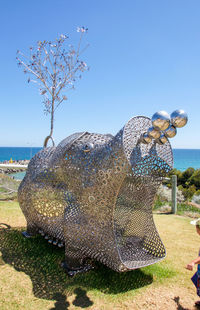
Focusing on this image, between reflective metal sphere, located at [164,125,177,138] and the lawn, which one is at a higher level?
reflective metal sphere, located at [164,125,177,138]

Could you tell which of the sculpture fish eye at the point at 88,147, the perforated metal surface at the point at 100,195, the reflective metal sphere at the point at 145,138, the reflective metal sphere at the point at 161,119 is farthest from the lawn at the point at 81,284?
the reflective metal sphere at the point at 161,119

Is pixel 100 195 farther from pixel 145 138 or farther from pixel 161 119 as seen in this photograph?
pixel 161 119

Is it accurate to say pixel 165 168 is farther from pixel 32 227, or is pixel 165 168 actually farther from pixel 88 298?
pixel 32 227

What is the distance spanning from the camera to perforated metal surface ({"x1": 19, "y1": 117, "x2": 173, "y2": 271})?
291 centimetres

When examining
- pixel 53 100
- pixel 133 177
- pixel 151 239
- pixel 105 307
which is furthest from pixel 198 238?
pixel 53 100

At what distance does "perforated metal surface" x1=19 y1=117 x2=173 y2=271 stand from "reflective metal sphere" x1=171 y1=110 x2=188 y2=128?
56cm

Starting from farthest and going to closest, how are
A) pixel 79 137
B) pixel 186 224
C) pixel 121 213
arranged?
pixel 186 224
pixel 121 213
pixel 79 137

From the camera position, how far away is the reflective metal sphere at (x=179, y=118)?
2.42m

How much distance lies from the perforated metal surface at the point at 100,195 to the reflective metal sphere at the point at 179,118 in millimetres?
565

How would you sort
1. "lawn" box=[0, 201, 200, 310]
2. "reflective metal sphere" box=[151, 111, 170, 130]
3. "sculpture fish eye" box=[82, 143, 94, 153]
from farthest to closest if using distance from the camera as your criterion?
"sculpture fish eye" box=[82, 143, 94, 153] < "lawn" box=[0, 201, 200, 310] < "reflective metal sphere" box=[151, 111, 170, 130]

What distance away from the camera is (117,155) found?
279 cm

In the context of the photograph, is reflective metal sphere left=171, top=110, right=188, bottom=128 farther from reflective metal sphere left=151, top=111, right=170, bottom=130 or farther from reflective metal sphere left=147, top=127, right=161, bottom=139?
reflective metal sphere left=147, top=127, right=161, bottom=139

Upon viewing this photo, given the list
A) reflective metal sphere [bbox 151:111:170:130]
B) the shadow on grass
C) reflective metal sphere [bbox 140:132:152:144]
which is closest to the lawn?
the shadow on grass

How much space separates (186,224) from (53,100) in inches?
255
